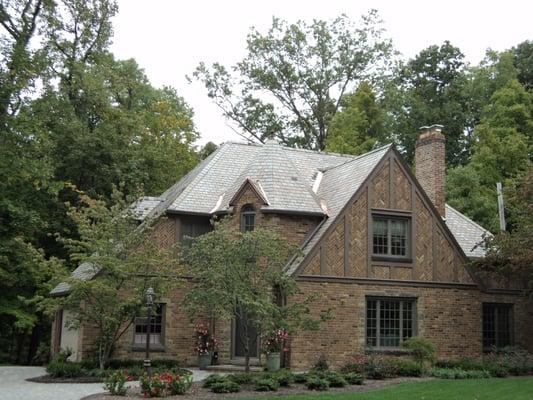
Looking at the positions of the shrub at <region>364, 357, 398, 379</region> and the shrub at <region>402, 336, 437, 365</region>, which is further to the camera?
the shrub at <region>402, 336, 437, 365</region>

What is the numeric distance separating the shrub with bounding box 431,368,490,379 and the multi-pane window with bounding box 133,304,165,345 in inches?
339

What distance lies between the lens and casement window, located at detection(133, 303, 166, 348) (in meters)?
22.4

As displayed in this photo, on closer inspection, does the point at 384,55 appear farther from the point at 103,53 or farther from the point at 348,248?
the point at 348,248

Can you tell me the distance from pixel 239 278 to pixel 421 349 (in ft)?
22.1

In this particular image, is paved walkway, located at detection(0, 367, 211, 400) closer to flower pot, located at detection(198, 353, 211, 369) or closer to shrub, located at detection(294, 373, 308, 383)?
flower pot, located at detection(198, 353, 211, 369)

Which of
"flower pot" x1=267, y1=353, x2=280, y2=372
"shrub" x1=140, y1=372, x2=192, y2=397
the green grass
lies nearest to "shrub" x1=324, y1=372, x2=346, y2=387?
the green grass

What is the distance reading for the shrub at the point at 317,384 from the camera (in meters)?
16.1

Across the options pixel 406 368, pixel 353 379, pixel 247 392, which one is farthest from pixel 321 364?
pixel 247 392

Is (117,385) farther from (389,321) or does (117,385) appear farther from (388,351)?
(389,321)

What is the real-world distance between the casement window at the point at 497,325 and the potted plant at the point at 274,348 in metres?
7.53

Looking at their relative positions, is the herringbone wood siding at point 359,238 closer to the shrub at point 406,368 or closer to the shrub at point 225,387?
the shrub at point 406,368

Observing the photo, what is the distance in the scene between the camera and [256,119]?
44750 mm

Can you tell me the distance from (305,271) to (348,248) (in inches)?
66.6

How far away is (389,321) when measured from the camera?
2216cm
